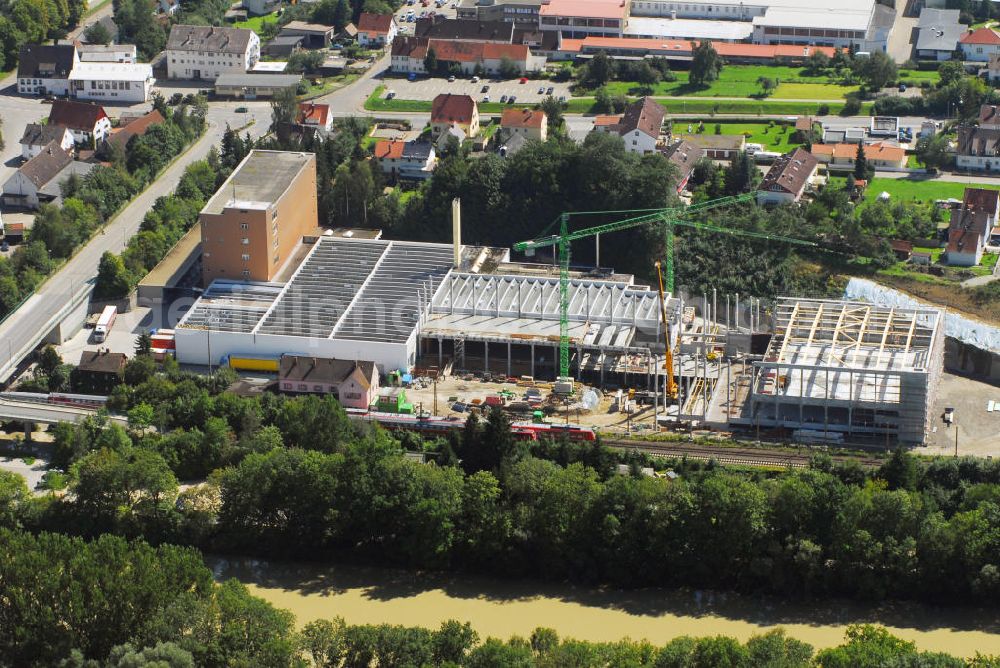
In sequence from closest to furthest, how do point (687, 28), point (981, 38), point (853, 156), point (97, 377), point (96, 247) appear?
point (97, 377) < point (96, 247) < point (853, 156) < point (981, 38) < point (687, 28)

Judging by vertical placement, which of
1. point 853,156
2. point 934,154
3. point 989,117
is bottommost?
point 853,156

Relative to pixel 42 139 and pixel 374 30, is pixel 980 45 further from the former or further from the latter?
pixel 42 139

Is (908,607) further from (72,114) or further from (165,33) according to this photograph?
(165,33)

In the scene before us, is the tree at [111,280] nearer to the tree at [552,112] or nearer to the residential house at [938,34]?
the tree at [552,112]

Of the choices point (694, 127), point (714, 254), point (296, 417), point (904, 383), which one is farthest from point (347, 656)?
point (694, 127)

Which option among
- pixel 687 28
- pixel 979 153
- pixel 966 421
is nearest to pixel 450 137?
pixel 687 28

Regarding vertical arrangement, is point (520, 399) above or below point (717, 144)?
below

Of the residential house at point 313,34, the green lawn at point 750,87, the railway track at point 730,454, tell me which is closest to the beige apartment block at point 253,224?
the railway track at point 730,454
